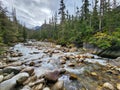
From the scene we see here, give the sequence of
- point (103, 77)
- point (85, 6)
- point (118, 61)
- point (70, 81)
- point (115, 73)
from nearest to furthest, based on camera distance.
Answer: point (70, 81), point (103, 77), point (115, 73), point (118, 61), point (85, 6)

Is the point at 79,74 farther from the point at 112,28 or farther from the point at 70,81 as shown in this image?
the point at 112,28

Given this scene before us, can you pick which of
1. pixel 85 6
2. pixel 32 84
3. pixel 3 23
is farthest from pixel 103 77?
pixel 85 6

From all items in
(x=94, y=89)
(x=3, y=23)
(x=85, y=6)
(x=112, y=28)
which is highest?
(x=85, y=6)

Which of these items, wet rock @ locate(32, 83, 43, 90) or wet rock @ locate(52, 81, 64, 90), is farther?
wet rock @ locate(52, 81, 64, 90)

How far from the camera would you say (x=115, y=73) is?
8117mm

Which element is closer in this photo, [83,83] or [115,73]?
[83,83]

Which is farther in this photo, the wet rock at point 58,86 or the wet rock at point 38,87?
the wet rock at point 58,86

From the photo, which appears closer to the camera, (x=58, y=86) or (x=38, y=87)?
(x=38, y=87)

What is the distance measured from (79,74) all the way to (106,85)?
6.15 ft

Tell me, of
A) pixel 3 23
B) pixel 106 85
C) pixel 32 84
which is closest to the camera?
pixel 32 84

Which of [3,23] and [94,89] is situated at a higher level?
[3,23]

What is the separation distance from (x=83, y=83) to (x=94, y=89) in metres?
0.70

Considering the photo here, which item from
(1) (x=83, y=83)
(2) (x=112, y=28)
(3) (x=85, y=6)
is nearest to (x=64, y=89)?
(1) (x=83, y=83)

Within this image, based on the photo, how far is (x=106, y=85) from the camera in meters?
6.16
